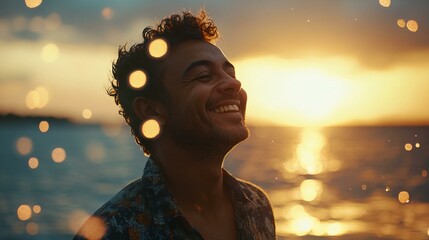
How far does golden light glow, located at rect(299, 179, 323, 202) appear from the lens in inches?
→ 1312

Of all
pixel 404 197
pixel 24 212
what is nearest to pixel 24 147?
pixel 404 197

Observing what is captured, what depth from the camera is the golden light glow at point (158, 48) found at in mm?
3508

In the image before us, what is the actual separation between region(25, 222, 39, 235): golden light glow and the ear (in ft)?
56.0

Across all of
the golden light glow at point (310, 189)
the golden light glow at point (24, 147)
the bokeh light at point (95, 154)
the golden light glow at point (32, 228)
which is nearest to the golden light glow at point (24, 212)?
the golden light glow at point (32, 228)

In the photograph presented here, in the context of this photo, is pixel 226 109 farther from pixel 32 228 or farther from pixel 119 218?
pixel 32 228

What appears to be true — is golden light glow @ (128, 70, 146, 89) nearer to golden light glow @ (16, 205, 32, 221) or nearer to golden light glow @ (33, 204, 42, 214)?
golden light glow @ (16, 205, 32, 221)

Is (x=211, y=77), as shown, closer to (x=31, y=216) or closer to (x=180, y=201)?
(x=180, y=201)

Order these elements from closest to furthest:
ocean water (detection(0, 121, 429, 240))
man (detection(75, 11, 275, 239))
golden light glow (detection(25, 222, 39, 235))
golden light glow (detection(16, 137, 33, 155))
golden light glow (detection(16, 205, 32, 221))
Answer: man (detection(75, 11, 275, 239)) < golden light glow (detection(25, 222, 39, 235)) < ocean water (detection(0, 121, 429, 240)) < golden light glow (detection(16, 205, 32, 221)) < golden light glow (detection(16, 137, 33, 155))

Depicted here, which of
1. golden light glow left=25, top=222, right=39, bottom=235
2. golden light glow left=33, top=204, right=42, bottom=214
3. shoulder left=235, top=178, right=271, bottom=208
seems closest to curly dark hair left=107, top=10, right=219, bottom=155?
shoulder left=235, top=178, right=271, bottom=208

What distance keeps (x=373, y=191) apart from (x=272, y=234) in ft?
111

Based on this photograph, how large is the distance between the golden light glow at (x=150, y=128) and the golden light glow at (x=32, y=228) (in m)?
17.1

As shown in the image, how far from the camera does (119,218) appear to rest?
284 centimetres

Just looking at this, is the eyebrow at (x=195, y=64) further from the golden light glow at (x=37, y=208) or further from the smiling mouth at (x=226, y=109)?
the golden light glow at (x=37, y=208)

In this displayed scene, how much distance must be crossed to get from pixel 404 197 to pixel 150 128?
31.5 m
